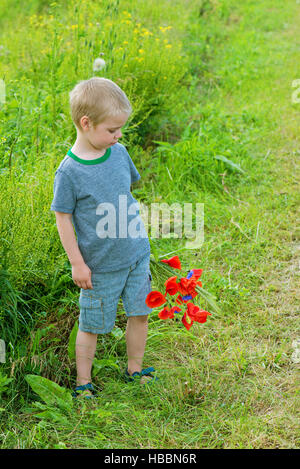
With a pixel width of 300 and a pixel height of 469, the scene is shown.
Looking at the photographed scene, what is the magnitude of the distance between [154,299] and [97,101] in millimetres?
797

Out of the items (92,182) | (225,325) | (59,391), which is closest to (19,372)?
(59,391)

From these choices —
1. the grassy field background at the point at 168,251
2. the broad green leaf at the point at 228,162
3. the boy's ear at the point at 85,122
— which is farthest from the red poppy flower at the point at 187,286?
the broad green leaf at the point at 228,162

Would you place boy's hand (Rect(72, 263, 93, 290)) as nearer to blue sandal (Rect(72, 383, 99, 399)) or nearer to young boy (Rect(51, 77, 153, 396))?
young boy (Rect(51, 77, 153, 396))

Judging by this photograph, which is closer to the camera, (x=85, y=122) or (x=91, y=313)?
(x=85, y=122)

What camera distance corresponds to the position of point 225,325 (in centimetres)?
268

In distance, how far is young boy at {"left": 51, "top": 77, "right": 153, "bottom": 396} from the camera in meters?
1.92

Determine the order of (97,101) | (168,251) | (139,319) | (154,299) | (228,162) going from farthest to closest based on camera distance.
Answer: (228,162) → (168,251) → (139,319) → (154,299) → (97,101)

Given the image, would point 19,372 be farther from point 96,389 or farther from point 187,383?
point 187,383

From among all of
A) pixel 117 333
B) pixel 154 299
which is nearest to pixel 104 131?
pixel 154 299

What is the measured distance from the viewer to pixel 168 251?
322 cm

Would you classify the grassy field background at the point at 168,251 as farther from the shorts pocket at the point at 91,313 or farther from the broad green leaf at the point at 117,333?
the shorts pocket at the point at 91,313

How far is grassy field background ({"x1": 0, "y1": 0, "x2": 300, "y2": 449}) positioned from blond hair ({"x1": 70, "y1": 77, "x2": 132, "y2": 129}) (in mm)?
622

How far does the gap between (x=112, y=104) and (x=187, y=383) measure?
1176 mm

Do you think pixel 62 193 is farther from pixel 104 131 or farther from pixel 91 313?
pixel 91 313
